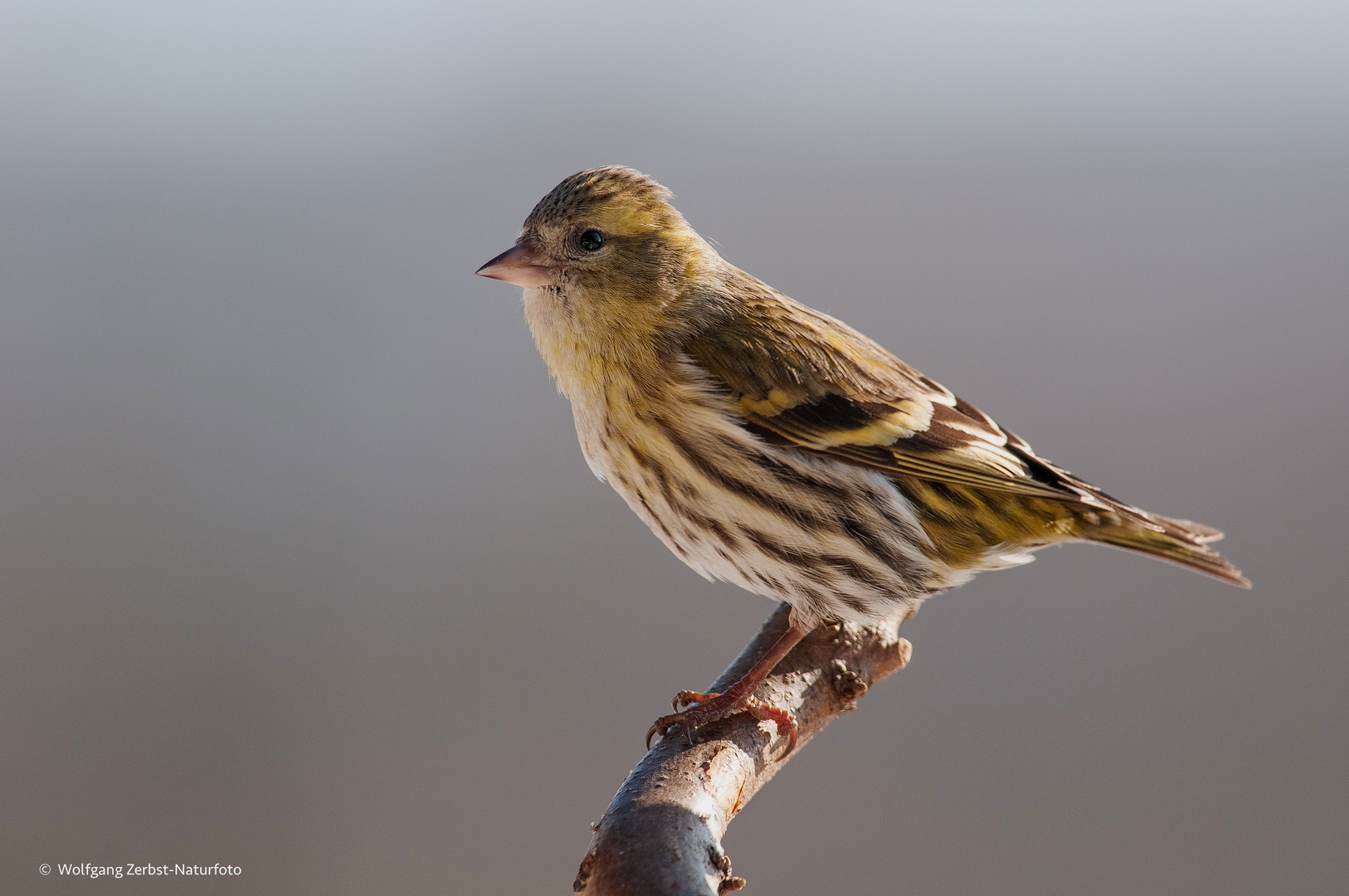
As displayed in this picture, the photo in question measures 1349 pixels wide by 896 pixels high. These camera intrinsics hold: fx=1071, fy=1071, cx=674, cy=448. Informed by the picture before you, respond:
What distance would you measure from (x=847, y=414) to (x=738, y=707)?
0.43 meters

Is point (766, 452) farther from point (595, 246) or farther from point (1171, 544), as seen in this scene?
point (1171, 544)

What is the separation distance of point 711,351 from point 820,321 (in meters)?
0.23

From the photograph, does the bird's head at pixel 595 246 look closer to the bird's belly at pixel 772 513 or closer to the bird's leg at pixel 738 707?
the bird's belly at pixel 772 513

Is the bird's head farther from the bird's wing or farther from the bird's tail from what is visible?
the bird's tail

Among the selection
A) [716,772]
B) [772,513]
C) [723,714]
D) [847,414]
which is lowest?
[716,772]

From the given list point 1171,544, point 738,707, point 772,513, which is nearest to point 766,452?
point 772,513

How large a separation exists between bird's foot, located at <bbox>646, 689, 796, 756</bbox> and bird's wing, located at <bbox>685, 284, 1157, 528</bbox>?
0.36 meters

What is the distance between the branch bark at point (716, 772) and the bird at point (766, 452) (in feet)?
0.17

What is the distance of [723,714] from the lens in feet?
4.83

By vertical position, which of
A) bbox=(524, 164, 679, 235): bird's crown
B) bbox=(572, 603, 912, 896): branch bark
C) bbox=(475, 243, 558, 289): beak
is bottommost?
bbox=(572, 603, 912, 896): branch bark

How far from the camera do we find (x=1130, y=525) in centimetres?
145

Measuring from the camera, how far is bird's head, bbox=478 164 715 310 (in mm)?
1498

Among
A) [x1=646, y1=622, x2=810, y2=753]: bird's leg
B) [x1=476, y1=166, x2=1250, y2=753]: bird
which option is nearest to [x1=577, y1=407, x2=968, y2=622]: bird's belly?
[x1=476, y1=166, x2=1250, y2=753]: bird

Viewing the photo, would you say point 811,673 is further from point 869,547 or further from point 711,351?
point 711,351
